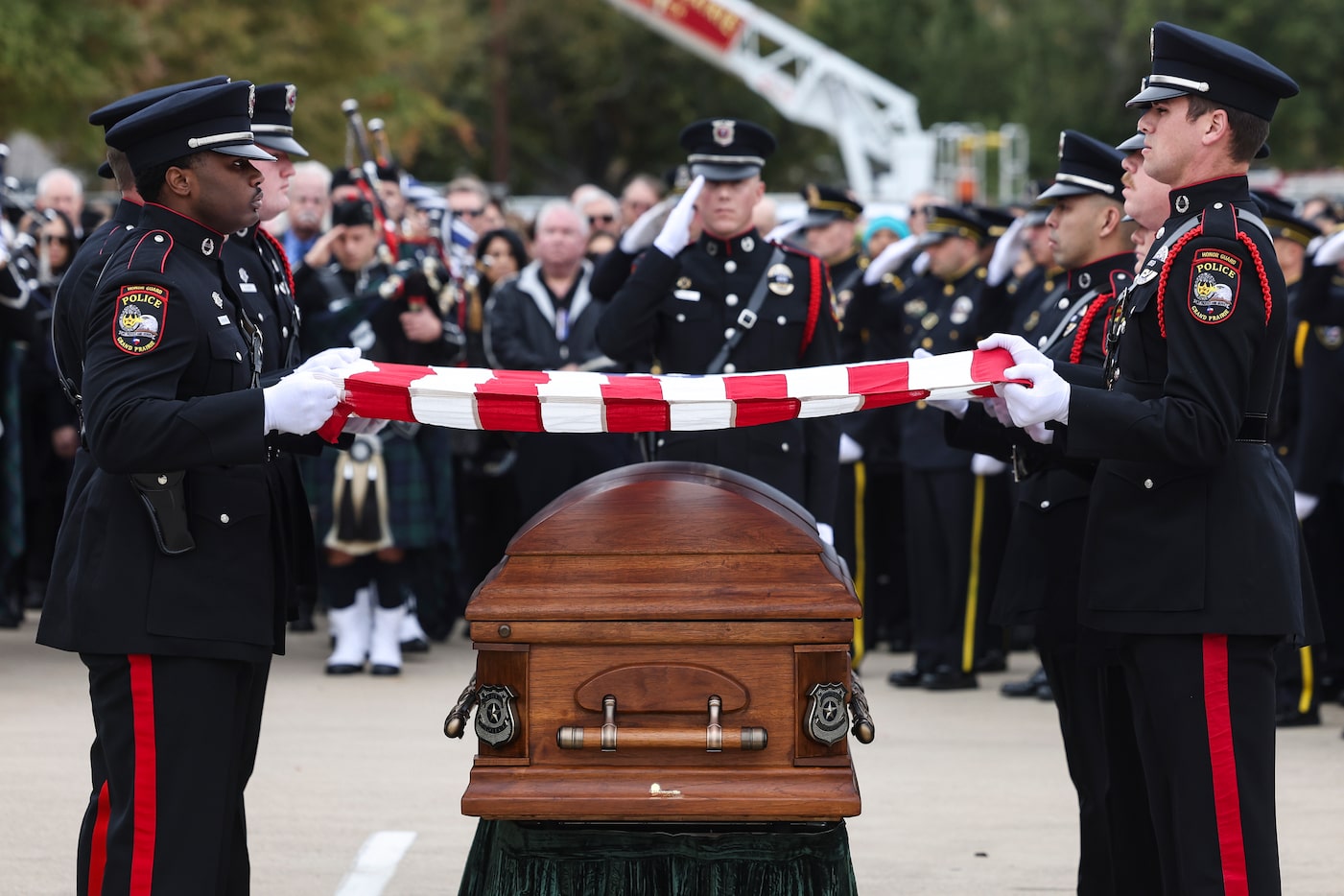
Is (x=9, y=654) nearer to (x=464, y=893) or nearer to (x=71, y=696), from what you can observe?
(x=71, y=696)

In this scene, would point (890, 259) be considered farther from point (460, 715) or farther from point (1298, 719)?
point (460, 715)

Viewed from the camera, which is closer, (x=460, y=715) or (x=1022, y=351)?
(x=460, y=715)

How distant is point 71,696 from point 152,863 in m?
4.60

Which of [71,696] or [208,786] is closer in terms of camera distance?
[208,786]

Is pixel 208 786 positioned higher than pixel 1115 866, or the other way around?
pixel 208 786

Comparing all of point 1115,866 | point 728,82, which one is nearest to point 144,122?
point 1115,866

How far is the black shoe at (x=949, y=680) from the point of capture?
852 centimetres

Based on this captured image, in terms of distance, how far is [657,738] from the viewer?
11.0 ft

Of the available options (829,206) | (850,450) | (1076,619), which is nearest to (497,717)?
(1076,619)

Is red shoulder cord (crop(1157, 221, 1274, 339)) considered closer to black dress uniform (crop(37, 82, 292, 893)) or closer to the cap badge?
black dress uniform (crop(37, 82, 292, 893))

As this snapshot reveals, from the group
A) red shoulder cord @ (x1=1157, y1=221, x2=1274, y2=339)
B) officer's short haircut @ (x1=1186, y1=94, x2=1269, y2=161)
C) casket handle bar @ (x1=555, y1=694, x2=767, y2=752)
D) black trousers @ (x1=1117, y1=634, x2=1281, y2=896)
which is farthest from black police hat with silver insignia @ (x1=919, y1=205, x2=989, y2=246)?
casket handle bar @ (x1=555, y1=694, x2=767, y2=752)

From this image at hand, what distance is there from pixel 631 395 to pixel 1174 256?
1105mm

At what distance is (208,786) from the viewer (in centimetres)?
359

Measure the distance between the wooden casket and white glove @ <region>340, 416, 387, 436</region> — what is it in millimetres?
581
